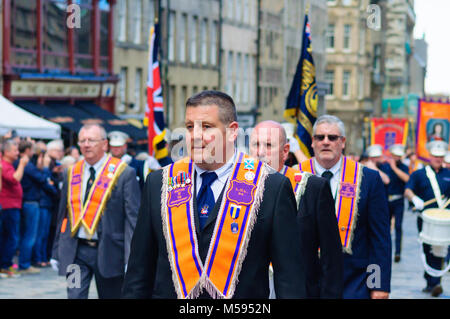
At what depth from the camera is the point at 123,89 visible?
4266cm

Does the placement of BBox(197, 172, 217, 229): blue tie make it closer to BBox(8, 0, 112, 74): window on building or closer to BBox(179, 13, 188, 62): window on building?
BBox(8, 0, 112, 74): window on building

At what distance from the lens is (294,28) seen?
250ft

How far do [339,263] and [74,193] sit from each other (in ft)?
11.8

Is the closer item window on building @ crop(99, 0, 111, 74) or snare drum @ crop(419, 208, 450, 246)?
snare drum @ crop(419, 208, 450, 246)

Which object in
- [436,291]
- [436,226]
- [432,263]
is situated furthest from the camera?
[432,263]

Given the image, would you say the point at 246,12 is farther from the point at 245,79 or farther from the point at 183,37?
the point at 183,37

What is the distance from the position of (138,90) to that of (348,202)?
3609 centimetres

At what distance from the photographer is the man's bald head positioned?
8.10 m

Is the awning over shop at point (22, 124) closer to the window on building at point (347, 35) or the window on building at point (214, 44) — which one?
the window on building at point (214, 44)

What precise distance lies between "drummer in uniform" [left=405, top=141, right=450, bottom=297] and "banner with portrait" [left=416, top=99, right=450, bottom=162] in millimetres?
13529

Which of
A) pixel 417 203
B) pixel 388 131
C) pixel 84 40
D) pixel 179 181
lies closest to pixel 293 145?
pixel 417 203

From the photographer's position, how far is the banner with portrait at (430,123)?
1155 inches

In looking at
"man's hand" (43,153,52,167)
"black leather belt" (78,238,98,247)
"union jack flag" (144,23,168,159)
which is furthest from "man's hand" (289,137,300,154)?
"man's hand" (43,153,52,167)

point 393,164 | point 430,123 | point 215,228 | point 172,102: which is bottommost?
point 172,102
